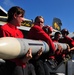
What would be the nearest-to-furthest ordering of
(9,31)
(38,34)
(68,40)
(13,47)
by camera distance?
1. (13,47)
2. (9,31)
3. (38,34)
4. (68,40)

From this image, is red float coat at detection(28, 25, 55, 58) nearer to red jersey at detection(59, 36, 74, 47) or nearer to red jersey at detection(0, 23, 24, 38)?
red jersey at detection(0, 23, 24, 38)

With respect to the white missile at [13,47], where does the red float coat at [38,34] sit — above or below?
above

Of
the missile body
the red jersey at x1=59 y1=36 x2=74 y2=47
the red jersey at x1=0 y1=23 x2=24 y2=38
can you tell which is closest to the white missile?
the missile body

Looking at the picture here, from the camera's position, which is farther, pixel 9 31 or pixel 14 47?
pixel 9 31

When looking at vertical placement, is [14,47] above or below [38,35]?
below

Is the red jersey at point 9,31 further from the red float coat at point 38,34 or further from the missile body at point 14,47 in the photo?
the red float coat at point 38,34

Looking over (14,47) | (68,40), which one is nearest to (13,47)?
(14,47)

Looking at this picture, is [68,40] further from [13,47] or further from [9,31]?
[13,47]

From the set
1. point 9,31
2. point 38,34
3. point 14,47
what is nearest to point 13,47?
point 14,47

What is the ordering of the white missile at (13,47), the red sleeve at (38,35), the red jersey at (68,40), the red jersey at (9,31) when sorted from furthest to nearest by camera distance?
the red jersey at (68,40)
the red sleeve at (38,35)
the red jersey at (9,31)
the white missile at (13,47)

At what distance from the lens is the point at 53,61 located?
885 cm

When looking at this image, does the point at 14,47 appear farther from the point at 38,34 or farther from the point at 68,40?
the point at 68,40

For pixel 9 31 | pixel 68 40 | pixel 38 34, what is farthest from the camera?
pixel 68 40

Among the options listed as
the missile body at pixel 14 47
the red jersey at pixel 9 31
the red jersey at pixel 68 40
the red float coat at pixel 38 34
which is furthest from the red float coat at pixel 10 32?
the red jersey at pixel 68 40
